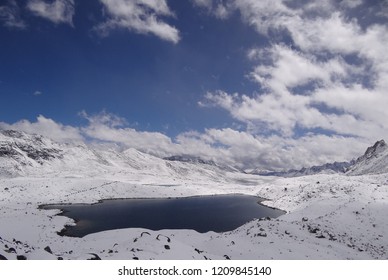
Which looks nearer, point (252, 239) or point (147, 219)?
point (252, 239)

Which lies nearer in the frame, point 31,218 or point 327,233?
point 327,233

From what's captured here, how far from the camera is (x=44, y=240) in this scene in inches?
2222

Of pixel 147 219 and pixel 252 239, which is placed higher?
pixel 147 219

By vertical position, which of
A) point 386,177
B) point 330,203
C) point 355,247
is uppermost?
point 386,177

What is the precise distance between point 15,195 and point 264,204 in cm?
10582

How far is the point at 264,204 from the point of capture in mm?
151000

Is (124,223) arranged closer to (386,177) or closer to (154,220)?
(154,220)

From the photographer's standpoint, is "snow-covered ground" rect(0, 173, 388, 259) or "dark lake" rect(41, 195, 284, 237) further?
"dark lake" rect(41, 195, 284, 237)

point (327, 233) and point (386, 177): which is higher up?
point (386, 177)

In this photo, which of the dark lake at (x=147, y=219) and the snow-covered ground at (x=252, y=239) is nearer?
the snow-covered ground at (x=252, y=239)
